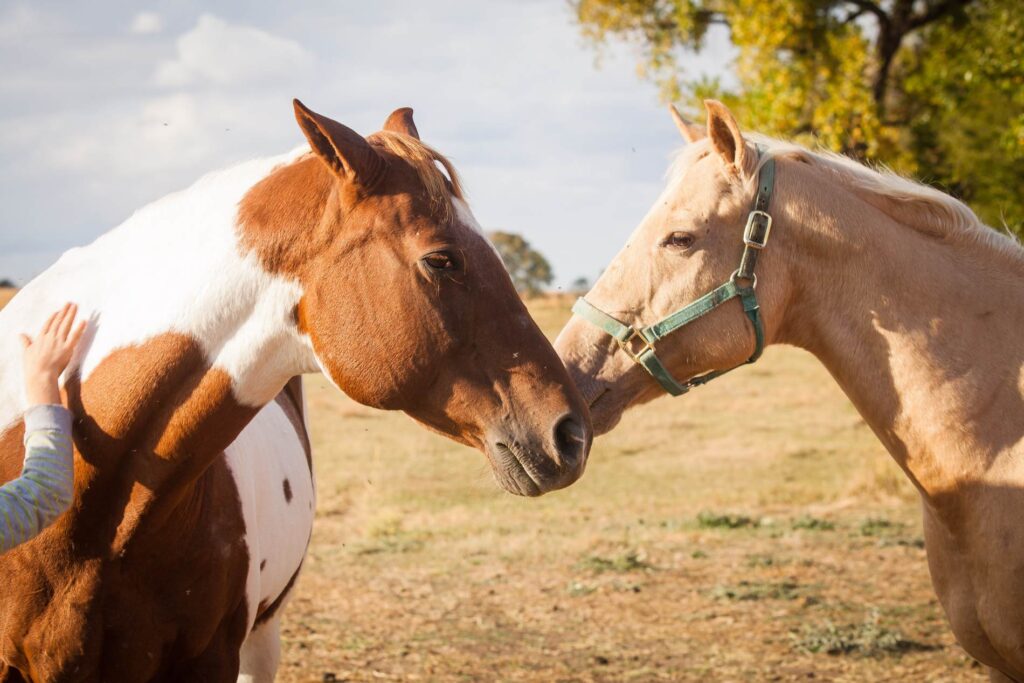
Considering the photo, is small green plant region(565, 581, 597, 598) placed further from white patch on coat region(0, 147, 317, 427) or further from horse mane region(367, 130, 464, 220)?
horse mane region(367, 130, 464, 220)

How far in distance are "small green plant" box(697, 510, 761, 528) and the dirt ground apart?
2cm

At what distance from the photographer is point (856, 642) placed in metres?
5.20

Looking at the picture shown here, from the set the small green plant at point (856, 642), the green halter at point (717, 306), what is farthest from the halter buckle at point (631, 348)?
the small green plant at point (856, 642)

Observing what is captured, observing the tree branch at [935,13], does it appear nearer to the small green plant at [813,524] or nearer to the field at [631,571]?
the field at [631,571]

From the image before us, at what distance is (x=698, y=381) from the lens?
3.28m

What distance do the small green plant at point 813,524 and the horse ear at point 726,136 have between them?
17.8 feet

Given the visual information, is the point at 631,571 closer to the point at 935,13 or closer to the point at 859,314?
the point at 859,314

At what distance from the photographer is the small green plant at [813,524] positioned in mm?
7848

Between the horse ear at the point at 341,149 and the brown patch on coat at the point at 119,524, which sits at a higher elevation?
the horse ear at the point at 341,149

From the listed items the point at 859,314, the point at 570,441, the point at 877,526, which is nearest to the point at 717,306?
the point at 859,314

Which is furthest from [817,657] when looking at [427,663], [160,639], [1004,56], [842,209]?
[1004,56]

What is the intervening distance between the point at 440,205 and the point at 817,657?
3.81 metres

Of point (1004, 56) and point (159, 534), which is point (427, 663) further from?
point (1004, 56)

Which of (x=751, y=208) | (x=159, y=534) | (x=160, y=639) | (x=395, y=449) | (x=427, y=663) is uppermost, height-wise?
(x=751, y=208)
